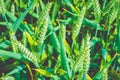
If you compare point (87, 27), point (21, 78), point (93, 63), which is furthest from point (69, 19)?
point (21, 78)

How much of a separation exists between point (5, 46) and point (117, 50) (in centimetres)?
42

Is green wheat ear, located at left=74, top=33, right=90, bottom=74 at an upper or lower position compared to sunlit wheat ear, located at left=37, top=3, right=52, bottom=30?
lower

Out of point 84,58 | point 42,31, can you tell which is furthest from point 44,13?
point 84,58

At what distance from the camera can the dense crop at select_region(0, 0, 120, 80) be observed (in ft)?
3.00

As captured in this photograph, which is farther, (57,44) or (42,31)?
(57,44)

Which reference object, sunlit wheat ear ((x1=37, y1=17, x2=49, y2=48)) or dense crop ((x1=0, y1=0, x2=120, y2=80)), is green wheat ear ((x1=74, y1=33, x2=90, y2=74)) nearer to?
dense crop ((x1=0, y1=0, x2=120, y2=80))

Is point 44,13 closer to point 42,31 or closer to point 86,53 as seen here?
point 42,31

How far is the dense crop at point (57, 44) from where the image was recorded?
0.91m

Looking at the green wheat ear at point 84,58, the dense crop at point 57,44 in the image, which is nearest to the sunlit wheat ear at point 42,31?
the dense crop at point 57,44

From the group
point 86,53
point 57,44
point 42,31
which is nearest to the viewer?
point 86,53

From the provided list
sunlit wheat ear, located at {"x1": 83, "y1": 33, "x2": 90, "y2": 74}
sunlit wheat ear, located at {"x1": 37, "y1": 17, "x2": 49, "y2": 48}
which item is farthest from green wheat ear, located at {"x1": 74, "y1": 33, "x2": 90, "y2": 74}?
sunlit wheat ear, located at {"x1": 37, "y1": 17, "x2": 49, "y2": 48}

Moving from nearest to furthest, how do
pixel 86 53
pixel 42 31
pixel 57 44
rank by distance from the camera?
pixel 86 53 < pixel 42 31 < pixel 57 44

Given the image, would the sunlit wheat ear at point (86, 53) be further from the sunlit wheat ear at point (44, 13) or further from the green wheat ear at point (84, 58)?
the sunlit wheat ear at point (44, 13)

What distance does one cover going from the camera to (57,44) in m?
1.01
